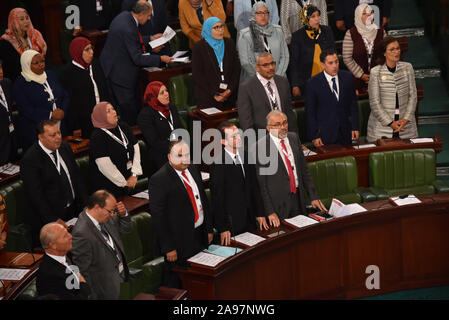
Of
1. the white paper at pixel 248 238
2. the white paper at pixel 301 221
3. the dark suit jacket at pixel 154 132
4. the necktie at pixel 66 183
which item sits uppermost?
the dark suit jacket at pixel 154 132

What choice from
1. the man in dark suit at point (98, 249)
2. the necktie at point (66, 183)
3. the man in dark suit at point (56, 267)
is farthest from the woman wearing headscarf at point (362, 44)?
the man in dark suit at point (56, 267)

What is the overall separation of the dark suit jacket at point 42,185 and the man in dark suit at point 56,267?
32.7 inches

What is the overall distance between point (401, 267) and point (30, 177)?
2.72 metres

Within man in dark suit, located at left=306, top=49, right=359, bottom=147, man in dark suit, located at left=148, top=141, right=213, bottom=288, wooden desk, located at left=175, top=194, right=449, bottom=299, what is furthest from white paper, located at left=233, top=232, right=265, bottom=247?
man in dark suit, located at left=306, top=49, right=359, bottom=147

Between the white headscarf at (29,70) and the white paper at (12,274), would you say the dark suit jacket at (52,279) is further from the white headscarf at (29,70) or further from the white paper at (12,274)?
the white headscarf at (29,70)

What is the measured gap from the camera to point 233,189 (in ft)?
17.5

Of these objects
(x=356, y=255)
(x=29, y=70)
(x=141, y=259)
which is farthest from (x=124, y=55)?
(x=356, y=255)

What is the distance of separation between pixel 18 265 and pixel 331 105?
2.89 meters

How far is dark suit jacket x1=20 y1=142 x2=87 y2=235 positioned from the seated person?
2308 millimetres

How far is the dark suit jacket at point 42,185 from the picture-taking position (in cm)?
515

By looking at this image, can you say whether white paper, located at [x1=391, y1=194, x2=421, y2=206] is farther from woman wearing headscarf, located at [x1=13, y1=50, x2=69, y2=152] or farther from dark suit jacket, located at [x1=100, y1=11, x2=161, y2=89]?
woman wearing headscarf, located at [x1=13, y1=50, x2=69, y2=152]

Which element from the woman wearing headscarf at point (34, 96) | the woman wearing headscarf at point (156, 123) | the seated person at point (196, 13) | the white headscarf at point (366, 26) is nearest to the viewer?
the woman wearing headscarf at point (156, 123)

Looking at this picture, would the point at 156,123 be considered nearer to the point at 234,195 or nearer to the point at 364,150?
the point at 234,195
